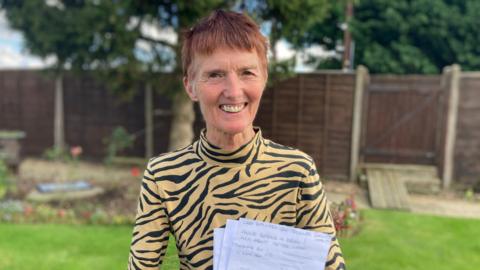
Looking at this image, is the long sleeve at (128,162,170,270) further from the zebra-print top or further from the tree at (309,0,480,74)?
the tree at (309,0,480,74)

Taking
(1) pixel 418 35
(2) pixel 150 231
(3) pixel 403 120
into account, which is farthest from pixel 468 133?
(2) pixel 150 231

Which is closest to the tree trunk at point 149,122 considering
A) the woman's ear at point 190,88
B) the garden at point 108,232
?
the garden at point 108,232

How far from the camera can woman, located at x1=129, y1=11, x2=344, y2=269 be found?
1.08 metres

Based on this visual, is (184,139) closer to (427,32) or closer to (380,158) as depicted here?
(380,158)

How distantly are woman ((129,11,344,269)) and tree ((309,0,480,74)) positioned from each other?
481 inches

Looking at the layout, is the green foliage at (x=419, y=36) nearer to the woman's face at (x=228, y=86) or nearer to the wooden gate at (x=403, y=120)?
the wooden gate at (x=403, y=120)

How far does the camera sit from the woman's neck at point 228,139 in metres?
1.12

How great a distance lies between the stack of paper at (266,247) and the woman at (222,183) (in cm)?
5

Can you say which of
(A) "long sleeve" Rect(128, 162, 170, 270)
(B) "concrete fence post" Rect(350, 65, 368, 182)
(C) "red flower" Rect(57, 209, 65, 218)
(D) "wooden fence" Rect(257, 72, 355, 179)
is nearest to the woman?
(A) "long sleeve" Rect(128, 162, 170, 270)

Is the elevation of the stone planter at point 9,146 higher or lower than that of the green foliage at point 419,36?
lower

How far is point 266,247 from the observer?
105 centimetres

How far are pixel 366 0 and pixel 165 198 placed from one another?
13719mm

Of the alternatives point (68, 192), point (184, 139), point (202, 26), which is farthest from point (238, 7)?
point (202, 26)

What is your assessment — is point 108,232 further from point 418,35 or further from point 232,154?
point 418,35
